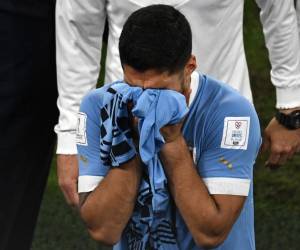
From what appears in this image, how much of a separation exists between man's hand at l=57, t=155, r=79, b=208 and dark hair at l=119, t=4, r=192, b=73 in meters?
0.86

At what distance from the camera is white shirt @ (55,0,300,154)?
4.03m

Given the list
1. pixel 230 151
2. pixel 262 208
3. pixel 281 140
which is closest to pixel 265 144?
pixel 281 140

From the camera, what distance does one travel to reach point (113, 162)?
135 inches

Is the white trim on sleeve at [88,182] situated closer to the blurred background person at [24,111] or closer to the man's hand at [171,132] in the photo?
the man's hand at [171,132]

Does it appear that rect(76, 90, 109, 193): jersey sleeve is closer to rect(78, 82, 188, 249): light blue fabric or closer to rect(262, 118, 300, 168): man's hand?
rect(78, 82, 188, 249): light blue fabric

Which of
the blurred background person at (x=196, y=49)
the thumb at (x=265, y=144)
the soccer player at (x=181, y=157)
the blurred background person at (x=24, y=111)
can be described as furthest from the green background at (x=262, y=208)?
the soccer player at (x=181, y=157)

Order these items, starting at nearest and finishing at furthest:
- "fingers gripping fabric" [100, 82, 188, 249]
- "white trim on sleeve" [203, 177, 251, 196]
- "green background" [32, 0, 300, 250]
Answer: "fingers gripping fabric" [100, 82, 188, 249] < "white trim on sleeve" [203, 177, 251, 196] < "green background" [32, 0, 300, 250]

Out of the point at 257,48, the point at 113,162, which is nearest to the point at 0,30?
the point at 113,162

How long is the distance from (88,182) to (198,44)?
26.5 inches

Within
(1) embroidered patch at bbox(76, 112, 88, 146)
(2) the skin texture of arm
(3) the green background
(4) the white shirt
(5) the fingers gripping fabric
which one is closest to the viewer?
(5) the fingers gripping fabric

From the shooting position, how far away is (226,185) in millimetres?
3512

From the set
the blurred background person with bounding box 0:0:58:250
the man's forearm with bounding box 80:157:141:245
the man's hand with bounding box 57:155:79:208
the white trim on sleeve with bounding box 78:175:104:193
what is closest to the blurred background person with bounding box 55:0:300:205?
the man's hand with bounding box 57:155:79:208

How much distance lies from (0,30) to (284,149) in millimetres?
1159

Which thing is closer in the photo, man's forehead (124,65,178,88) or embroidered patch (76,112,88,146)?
man's forehead (124,65,178,88)
